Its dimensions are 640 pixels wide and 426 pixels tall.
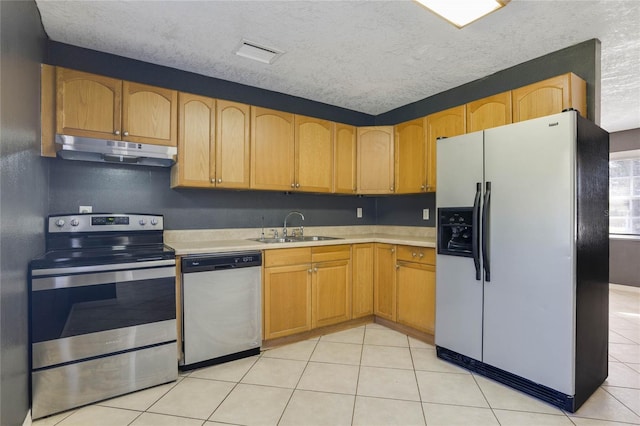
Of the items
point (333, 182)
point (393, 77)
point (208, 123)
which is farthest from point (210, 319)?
point (393, 77)

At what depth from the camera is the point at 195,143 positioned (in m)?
2.81

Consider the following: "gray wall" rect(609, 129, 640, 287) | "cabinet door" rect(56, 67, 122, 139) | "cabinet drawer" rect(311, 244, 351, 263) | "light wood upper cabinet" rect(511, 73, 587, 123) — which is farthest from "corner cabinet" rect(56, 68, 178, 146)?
"gray wall" rect(609, 129, 640, 287)

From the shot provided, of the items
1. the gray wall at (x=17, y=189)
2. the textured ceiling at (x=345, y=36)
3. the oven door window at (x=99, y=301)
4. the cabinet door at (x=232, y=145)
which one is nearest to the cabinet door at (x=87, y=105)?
the gray wall at (x=17, y=189)

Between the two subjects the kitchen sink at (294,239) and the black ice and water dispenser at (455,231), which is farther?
the kitchen sink at (294,239)

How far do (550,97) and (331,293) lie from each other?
7.99 feet

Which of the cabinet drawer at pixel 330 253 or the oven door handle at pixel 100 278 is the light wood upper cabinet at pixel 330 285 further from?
the oven door handle at pixel 100 278

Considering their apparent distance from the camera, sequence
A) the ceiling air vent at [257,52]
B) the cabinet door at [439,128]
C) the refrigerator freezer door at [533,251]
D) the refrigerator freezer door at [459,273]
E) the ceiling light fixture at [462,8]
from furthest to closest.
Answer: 1. the cabinet door at [439,128]
2. the ceiling air vent at [257,52]
3. the refrigerator freezer door at [459,273]
4. the refrigerator freezer door at [533,251]
5. the ceiling light fixture at [462,8]

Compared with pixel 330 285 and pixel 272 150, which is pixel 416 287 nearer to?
pixel 330 285

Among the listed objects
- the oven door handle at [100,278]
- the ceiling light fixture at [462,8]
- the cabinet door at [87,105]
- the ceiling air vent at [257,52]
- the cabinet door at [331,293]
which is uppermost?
the ceiling air vent at [257,52]

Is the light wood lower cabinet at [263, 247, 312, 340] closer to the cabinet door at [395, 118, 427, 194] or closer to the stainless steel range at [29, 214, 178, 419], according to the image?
the stainless steel range at [29, 214, 178, 419]

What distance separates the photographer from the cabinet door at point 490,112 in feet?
8.84

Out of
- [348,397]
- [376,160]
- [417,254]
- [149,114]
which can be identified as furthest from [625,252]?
[149,114]

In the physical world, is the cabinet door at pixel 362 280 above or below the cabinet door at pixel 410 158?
below

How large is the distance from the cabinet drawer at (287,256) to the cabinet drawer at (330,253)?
2.7 inches
